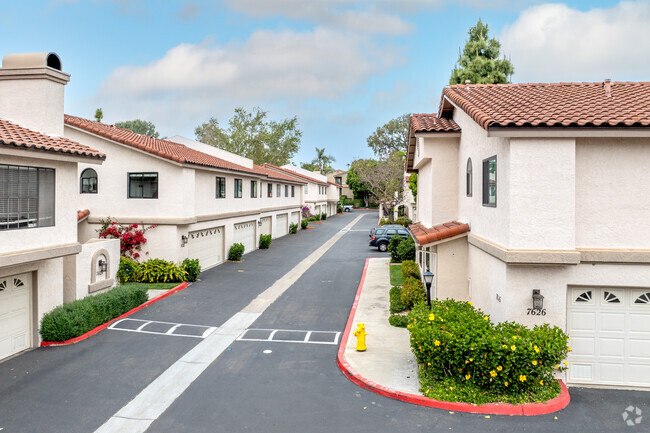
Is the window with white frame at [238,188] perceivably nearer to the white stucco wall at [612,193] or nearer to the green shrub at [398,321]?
the green shrub at [398,321]

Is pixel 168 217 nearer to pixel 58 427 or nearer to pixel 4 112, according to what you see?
pixel 4 112

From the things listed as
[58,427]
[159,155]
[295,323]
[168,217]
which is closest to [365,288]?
[295,323]

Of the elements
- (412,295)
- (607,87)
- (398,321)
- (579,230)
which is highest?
(607,87)

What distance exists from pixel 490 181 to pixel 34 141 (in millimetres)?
11469

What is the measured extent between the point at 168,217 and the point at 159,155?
9.32 feet

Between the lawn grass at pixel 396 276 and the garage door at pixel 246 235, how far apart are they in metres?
10.6

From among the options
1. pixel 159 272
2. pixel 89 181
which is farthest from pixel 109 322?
pixel 89 181

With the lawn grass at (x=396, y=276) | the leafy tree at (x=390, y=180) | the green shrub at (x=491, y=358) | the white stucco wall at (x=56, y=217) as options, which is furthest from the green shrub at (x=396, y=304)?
the leafy tree at (x=390, y=180)

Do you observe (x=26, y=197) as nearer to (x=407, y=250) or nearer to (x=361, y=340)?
(x=361, y=340)

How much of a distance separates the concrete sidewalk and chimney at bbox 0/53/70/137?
11024 mm

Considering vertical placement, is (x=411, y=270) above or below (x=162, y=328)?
above

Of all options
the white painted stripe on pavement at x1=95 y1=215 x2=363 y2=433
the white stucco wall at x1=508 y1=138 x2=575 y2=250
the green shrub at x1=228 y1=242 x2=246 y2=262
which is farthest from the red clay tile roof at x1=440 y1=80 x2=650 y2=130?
the green shrub at x1=228 y1=242 x2=246 y2=262

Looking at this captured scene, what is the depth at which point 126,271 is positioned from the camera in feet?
59.0

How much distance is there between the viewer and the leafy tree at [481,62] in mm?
39500
